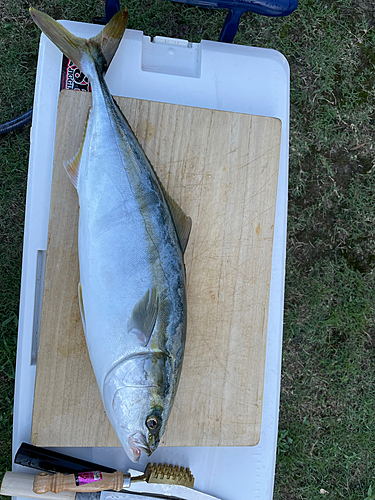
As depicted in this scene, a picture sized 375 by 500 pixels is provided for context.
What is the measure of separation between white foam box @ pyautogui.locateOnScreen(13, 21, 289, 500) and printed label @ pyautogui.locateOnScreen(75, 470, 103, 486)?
0.55ft

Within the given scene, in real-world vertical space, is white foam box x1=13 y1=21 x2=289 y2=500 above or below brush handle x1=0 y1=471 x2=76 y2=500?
above

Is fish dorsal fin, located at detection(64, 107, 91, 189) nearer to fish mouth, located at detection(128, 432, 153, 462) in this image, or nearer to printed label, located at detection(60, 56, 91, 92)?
printed label, located at detection(60, 56, 91, 92)

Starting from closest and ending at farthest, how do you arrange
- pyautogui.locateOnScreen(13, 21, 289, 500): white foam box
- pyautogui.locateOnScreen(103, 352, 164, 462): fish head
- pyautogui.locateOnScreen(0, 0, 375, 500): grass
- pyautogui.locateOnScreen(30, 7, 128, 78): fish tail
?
pyautogui.locateOnScreen(103, 352, 164, 462): fish head < pyautogui.locateOnScreen(30, 7, 128, 78): fish tail < pyautogui.locateOnScreen(13, 21, 289, 500): white foam box < pyautogui.locateOnScreen(0, 0, 375, 500): grass

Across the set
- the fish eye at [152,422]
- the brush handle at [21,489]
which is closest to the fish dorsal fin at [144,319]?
the fish eye at [152,422]

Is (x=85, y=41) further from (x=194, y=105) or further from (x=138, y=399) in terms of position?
(x=138, y=399)

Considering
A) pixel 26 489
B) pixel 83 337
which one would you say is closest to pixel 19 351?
pixel 83 337

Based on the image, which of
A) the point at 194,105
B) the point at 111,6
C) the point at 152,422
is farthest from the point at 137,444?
the point at 111,6

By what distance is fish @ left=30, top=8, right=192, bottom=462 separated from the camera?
138 cm

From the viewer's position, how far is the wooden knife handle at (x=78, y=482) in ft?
4.79

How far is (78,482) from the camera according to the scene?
1.48 m

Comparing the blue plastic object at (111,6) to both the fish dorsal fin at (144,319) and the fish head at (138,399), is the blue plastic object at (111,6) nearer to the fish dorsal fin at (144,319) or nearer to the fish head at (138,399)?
the fish dorsal fin at (144,319)

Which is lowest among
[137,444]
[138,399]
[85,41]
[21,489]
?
[21,489]

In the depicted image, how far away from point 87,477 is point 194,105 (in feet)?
5.52

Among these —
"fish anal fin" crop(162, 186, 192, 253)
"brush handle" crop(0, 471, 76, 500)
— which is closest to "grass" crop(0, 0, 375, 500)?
"fish anal fin" crop(162, 186, 192, 253)
